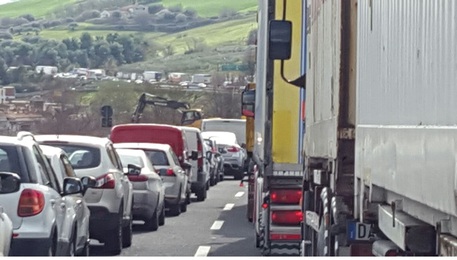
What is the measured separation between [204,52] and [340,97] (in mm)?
158379

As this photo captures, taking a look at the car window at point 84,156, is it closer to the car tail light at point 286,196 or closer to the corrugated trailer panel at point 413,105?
the car tail light at point 286,196

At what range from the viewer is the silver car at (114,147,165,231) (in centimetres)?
2170

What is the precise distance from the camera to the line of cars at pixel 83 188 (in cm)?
1170

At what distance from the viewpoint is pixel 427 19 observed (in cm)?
496

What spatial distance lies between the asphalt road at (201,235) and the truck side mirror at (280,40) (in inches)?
221

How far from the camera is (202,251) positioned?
18438 mm

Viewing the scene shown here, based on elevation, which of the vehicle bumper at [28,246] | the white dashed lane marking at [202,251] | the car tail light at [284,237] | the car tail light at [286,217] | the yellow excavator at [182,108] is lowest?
the white dashed lane marking at [202,251]

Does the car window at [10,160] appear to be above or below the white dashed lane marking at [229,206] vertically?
above

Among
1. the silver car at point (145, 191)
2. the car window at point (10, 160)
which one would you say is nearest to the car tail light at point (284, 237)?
the car window at point (10, 160)

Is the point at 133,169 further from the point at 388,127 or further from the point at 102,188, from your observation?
the point at 388,127

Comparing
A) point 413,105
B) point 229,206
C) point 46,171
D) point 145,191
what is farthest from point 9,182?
point 229,206

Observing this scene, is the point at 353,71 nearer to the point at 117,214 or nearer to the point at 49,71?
the point at 117,214

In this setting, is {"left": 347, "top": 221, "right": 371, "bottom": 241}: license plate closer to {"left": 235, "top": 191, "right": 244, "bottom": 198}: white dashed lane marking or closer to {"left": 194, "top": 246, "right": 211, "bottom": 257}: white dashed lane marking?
{"left": 194, "top": 246, "right": 211, "bottom": 257}: white dashed lane marking

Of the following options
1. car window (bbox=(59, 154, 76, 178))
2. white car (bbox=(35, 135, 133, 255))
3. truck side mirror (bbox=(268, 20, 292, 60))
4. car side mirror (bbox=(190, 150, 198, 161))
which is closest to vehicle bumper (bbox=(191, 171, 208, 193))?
car side mirror (bbox=(190, 150, 198, 161))
